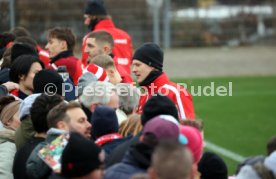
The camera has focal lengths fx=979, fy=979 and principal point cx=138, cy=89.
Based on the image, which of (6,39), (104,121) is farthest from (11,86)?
(104,121)

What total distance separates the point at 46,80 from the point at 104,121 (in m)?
2.06

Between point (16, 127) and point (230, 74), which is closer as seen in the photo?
point (16, 127)

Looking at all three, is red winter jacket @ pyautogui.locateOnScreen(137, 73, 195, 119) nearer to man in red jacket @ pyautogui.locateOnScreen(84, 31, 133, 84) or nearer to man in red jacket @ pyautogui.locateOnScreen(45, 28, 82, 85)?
man in red jacket @ pyautogui.locateOnScreen(84, 31, 133, 84)

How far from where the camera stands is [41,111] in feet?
27.0

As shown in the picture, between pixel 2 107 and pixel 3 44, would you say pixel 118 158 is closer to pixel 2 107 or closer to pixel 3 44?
pixel 2 107

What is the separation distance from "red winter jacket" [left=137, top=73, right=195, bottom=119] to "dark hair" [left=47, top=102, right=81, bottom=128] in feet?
7.30

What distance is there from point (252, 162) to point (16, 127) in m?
2.80

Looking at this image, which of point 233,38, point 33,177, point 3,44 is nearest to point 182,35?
point 233,38

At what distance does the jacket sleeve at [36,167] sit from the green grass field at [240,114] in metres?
9.07

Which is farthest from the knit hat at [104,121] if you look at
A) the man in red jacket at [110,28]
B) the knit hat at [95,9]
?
the knit hat at [95,9]

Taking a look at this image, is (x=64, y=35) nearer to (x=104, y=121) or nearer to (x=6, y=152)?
(x=6, y=152)

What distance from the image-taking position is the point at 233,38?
2923 cm

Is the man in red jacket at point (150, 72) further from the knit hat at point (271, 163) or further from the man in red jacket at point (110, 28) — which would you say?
the man in red jacket at point (110, 28)

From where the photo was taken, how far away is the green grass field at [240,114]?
742 inches
